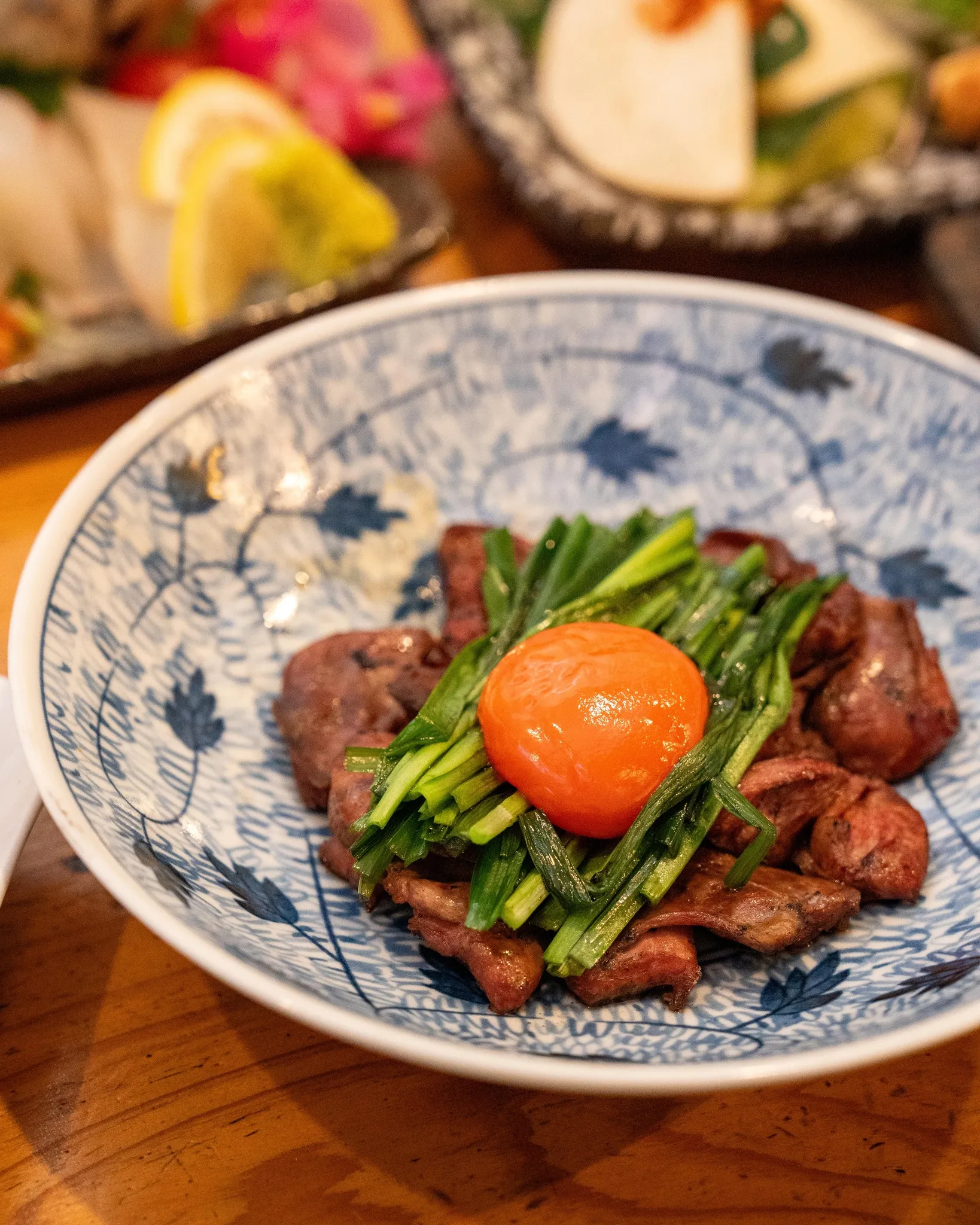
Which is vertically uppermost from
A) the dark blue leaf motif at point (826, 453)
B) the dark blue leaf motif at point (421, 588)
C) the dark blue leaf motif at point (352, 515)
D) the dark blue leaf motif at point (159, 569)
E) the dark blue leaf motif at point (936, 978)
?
the dark blue leaf motif at point (159, 569)

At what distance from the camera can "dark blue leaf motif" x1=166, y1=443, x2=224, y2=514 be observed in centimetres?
250

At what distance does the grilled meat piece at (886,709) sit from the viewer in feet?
7.35

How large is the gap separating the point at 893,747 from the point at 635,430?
1.22m

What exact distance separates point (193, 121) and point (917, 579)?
9.94ft

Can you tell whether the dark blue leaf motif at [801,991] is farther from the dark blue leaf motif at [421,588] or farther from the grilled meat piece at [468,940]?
the dark blue leaf motif at [421,588]

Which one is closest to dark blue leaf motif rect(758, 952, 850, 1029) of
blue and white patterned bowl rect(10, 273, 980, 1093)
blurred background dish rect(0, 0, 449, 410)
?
blue and white patterned bowl rect(10, 273, 980, 1093)

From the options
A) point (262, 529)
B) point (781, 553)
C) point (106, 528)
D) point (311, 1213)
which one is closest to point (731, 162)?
point (781, 553)

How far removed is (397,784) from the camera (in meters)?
1.89

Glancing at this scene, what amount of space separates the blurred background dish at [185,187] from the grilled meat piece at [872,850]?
2313mm

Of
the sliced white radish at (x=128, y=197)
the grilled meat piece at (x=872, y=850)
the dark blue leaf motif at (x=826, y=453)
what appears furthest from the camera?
the sliced white radish at (x=128, y=197)

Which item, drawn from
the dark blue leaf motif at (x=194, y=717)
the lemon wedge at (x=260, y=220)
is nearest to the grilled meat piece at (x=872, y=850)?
the dark blue leaf motif at (x=194, y=717)

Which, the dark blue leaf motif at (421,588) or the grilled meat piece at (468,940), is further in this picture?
the dark blue leaf motif at (421,588)

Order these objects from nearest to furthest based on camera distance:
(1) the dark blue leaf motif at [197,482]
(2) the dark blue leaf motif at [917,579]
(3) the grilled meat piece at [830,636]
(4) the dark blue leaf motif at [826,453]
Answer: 1. (3) the grilled meat piece at [830,636]
2. (1) the dark blue leaf motif at [197,482]
3. (2) the dark blue leaf motif at [917,579]
4. (4) the dark blue leaf motif at [826,453]

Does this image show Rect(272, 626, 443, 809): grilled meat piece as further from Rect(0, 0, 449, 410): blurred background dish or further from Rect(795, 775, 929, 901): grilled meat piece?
Rect(0, 0, 449, 410): blurred background dish
